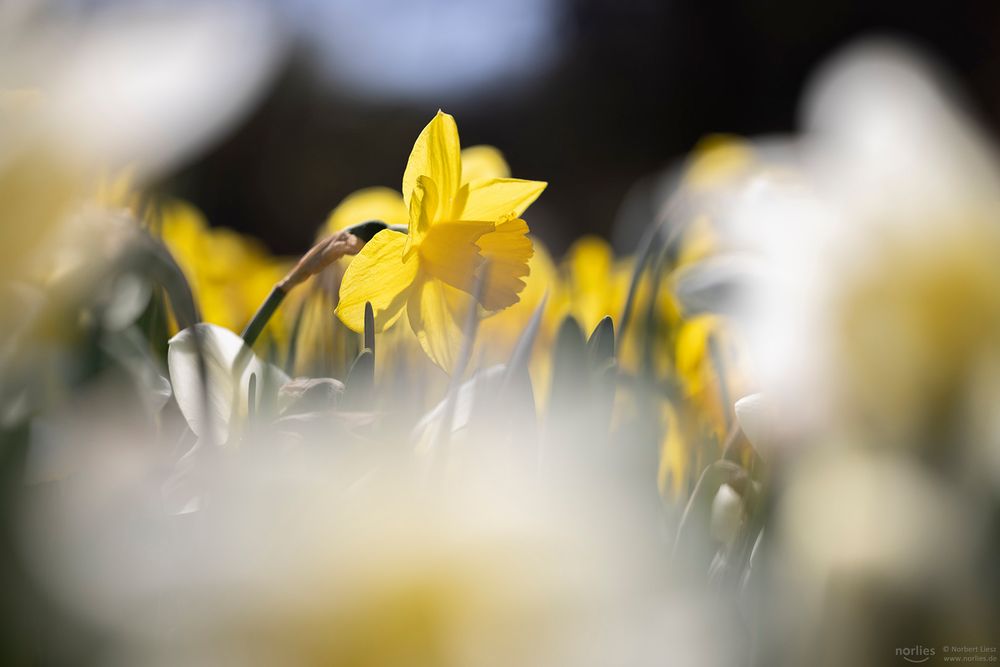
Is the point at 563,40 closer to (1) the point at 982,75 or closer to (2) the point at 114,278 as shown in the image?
(1) the point at 982,75

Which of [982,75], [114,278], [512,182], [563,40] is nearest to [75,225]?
[114,278]

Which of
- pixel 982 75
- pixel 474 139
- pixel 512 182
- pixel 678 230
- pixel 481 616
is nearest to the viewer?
pixel 481 616

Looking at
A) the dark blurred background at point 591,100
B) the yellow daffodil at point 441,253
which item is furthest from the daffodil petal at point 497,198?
the dark blurred background at point 591,100

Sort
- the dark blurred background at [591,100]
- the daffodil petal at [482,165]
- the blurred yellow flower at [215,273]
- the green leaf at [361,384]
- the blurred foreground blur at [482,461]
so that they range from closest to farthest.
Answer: the blurred foreground blur at [482,461]
the green leaf at [361,384]
the daffodil petal at [482,165]
the blurred yellow flower at [215,273]
the dark blurred background at [591,100]

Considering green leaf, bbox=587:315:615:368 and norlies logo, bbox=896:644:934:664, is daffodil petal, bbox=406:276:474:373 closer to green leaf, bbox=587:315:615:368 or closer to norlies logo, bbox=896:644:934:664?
green leaf, bbox=587:315:615:368

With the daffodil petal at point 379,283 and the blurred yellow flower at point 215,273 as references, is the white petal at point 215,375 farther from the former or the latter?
the blurred yellow flower at point 215,273

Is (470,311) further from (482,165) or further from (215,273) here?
(215,273)

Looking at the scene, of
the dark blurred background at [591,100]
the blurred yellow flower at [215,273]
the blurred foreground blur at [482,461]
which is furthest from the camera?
the dark blurred background at [591,100]
